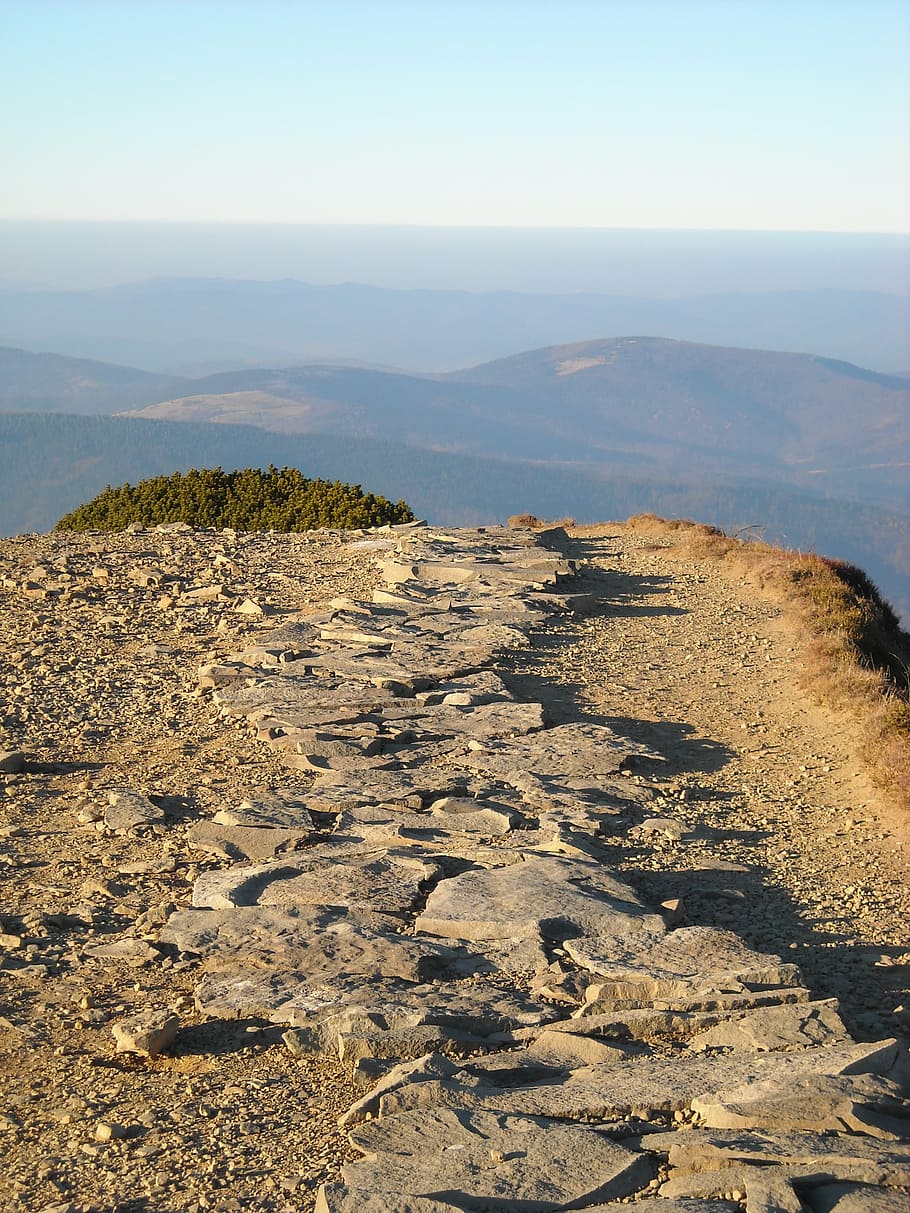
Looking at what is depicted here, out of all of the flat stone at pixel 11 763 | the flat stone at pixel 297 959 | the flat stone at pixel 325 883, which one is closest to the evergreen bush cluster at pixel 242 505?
the flat stone at pixel 11 763

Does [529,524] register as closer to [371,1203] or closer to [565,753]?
[565,753]

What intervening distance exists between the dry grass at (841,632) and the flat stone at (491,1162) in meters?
4.80

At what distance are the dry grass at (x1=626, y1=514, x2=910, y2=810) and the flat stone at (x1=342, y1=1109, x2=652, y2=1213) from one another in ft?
15.8

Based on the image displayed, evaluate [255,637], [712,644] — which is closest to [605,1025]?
[255,637]

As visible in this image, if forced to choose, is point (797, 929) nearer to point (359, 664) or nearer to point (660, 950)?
point (660, 950)

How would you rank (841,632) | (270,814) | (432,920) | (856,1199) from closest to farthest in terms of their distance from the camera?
1. (856,1199)
2. (432,920)
3. (270,814)
4. (841,632)

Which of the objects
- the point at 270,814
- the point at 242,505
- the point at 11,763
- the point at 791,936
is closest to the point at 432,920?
the point at 270,814

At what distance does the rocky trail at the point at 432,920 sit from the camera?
394 centimetres

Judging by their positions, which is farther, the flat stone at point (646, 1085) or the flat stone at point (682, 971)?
the flat stone at point (682, 971)

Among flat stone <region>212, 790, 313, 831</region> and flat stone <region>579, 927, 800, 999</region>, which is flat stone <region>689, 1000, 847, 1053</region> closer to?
flat stone <region>579, 927, 800, 999</region>

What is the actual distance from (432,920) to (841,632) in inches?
298

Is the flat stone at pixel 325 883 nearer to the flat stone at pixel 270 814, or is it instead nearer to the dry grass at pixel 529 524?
the flat stone at pixel 270 814

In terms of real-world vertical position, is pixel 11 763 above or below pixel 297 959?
below

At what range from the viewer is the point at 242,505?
19984 mm
